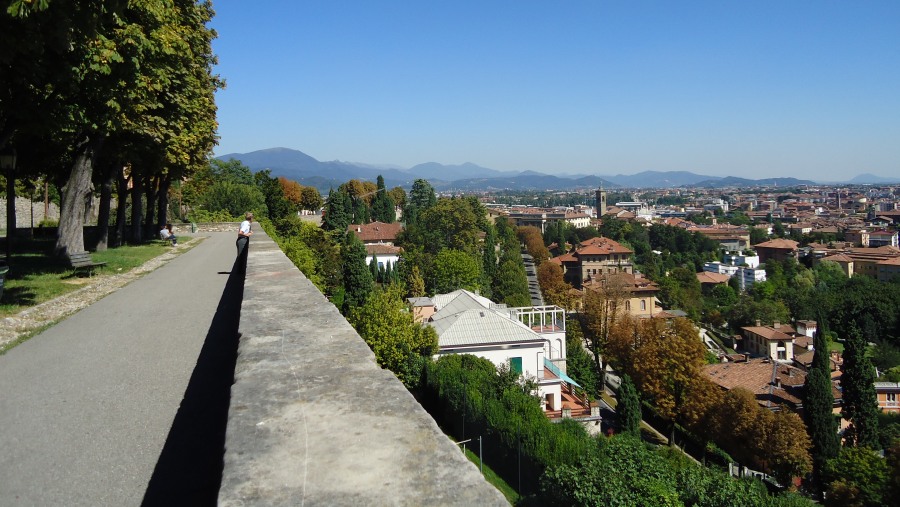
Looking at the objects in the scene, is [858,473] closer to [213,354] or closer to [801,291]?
[213,354]

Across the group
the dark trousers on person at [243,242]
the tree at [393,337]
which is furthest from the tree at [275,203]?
the dark trousers on person at [243,242]

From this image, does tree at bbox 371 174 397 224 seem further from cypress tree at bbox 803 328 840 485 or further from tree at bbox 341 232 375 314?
cypress tree at bbox 803 328 840 485

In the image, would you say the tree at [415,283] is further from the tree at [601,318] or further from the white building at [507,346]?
the white building at [507,346]

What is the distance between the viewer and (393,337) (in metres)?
18.8

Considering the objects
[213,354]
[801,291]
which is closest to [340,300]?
[213,354]

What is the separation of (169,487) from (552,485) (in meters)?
10.9

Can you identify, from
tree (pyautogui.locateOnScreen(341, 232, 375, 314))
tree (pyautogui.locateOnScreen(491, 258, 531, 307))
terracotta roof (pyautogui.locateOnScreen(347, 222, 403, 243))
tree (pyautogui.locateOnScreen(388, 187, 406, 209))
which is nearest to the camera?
tree (pyautogui.locateOnScreen(341, 232, 375, 314))

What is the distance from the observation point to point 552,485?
1259 centimetres

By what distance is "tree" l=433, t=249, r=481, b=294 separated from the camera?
149 ft

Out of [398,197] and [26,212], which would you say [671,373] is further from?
[398,197]

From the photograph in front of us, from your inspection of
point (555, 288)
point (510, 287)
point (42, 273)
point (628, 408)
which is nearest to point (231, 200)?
point (510, 287)

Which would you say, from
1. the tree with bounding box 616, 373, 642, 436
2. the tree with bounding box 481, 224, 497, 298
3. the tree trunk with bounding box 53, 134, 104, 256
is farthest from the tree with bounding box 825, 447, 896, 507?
the tree with bounding box 481, 224, 497, 298

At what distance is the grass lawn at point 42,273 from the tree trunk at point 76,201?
1.58ft

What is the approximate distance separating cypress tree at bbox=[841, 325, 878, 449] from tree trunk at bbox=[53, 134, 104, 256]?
33085 mm
